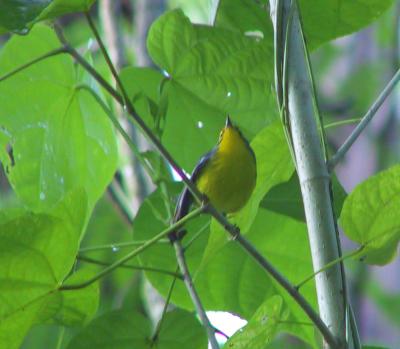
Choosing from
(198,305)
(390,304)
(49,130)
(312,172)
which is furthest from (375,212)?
(390,304)

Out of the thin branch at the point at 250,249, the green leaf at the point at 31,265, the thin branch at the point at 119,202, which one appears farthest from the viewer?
the thin branch at the point at 119,202

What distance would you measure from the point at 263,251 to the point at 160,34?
0.31 metres

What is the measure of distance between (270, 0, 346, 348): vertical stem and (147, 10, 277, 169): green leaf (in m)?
0.21

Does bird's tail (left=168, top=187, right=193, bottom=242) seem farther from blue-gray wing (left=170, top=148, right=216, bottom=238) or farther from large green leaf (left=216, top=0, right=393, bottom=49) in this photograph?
large green leaf (left=216, top=0, right=393, bottom=49)

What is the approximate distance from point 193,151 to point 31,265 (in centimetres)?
38

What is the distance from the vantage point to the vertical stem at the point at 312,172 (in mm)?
747

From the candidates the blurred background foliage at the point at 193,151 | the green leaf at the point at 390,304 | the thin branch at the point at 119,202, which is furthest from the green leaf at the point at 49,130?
the green leaf at the point at 390,304

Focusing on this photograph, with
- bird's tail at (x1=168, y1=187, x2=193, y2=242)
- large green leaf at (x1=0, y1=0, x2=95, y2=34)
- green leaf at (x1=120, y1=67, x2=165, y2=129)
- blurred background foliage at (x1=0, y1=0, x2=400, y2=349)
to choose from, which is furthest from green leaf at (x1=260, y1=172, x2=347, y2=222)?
large green leaf at (x1=0, y1=0, x2=95, y2=34)

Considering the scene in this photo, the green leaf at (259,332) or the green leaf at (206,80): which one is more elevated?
the green leaf at (206,80)

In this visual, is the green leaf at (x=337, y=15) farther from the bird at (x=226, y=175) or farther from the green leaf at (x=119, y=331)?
the green leaf at (x=119, y=331)

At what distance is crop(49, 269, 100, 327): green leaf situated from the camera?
0.88m

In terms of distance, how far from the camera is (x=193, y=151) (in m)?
1.16

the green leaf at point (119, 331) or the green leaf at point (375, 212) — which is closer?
the green leaf at point (375, 212)

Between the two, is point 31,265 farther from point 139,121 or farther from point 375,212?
point 375,212
